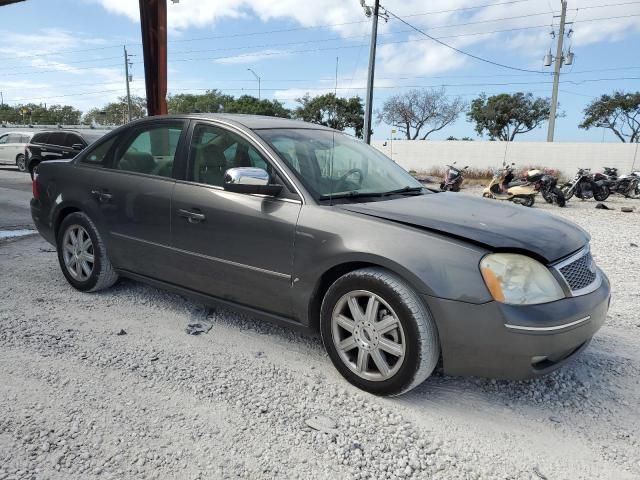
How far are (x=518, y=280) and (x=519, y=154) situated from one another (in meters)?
24.5

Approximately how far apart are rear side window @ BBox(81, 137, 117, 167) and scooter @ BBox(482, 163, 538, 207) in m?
11.0

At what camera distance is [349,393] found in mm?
2822

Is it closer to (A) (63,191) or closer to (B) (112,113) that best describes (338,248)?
(A) (63,191)

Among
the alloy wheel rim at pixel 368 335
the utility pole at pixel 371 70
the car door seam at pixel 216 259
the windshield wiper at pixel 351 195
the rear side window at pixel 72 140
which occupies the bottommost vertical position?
the alloy wheel rim at pixel 368 335

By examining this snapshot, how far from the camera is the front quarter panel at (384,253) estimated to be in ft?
8.12

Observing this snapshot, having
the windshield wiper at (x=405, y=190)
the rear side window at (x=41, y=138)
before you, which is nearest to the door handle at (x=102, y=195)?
the windshield wiper at (x=405, y=190)

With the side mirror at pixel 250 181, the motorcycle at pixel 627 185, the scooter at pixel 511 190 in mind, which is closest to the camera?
the side mirror at pixel 250 181

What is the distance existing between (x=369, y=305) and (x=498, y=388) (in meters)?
0.98

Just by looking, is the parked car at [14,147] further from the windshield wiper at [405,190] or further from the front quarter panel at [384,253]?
the front quarter panel at [384,253]

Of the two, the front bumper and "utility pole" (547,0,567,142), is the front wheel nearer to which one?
the front bumper

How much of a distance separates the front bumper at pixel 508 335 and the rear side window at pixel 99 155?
3066 mm

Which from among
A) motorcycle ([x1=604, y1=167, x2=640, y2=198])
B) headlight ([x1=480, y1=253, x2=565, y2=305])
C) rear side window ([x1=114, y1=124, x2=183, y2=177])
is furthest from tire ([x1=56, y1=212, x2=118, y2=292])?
motorcycle ([x1=604, y1=167, x2=640, y2=198])

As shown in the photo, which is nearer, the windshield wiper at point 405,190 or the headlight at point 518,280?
the headlight at point 518,280

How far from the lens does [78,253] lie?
4336 mm
